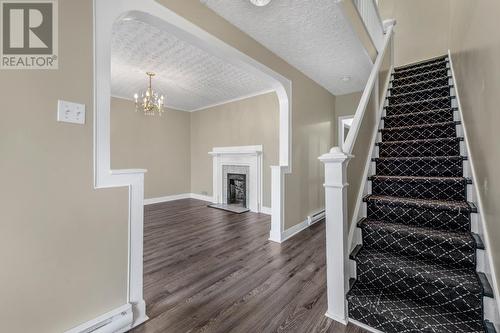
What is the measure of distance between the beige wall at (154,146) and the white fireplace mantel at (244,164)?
1.10 m

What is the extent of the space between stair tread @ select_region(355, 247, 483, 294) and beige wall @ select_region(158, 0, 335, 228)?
160 centimetres

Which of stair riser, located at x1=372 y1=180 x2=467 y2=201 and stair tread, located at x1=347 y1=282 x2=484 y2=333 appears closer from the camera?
→ stair tread, located at x1=347 y1=282 x2=484 y2=333

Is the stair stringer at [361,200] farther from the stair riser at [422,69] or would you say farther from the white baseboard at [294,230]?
the white baseboard at [294,230]

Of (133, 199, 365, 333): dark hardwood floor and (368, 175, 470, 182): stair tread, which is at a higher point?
(368, 175, 470, 182): stair tread

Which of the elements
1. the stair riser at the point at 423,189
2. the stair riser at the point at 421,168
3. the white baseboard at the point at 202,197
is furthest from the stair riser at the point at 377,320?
the white baseboard at the point at 202,197

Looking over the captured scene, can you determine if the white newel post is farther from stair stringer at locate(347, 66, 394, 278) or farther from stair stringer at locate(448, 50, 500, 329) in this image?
stair stringer at locate(448, 50, 500, 329)

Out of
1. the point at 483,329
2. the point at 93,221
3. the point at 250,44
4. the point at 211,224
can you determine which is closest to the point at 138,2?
the point at 250,44

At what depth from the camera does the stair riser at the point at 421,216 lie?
1604 millimetres

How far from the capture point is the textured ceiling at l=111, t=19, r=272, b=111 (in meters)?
2.63

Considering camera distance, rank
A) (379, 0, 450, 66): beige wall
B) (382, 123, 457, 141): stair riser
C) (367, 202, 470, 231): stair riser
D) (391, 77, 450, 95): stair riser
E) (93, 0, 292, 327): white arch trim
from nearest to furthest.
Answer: (93, 0, 292, 327): white arch trim, (367, 202, 470, 231): stair riser, (382, 123, 457, 141): stair riser, (391, 77, 450, 95): stair riser, (379, 0, 450, 66): beige wall

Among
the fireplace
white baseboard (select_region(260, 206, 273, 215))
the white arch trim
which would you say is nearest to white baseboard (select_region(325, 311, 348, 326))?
the white arch trim

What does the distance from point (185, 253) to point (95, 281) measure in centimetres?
135

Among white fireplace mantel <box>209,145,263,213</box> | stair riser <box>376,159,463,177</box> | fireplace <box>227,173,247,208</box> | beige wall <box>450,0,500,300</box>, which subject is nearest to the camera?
beige wall <box>450,0,500,300</box>

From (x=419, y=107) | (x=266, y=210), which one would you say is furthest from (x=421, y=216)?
(x=266, y=210)
